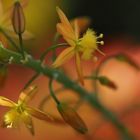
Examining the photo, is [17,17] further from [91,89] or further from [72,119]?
[91,89]

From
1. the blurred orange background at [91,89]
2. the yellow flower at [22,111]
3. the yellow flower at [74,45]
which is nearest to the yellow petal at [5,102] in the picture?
the yellow flower at [22,111]

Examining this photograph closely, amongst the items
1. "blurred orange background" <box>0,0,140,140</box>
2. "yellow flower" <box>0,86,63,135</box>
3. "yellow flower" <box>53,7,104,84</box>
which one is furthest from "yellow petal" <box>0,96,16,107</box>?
"blurred orange background" <box>0,0,140,140</box>

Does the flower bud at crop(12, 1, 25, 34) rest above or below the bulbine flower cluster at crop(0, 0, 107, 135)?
above

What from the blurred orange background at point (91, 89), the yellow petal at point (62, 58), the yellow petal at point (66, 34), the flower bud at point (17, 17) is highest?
the flower bud at point (17, 17)

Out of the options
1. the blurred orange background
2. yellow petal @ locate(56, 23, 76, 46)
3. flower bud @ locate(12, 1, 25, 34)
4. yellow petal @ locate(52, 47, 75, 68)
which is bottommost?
the blurred orange background

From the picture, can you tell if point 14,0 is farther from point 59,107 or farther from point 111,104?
point 111,104

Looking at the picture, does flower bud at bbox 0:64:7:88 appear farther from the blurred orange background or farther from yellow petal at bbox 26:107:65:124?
the blurred orange background

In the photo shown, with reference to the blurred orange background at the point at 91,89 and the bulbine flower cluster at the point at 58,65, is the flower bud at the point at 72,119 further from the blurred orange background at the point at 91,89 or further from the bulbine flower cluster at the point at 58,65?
the blurred orange background at the point at 91,89
